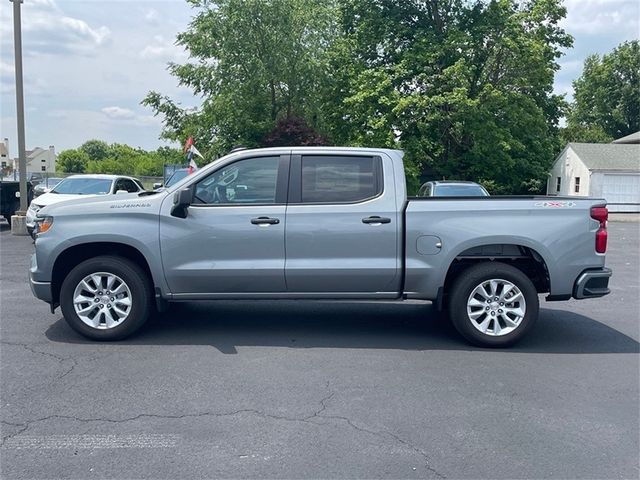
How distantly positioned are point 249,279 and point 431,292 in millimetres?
1873

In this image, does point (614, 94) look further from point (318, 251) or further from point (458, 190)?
point (318, 251)

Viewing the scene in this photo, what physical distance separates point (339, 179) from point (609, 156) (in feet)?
117

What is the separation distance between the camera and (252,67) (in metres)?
24.9

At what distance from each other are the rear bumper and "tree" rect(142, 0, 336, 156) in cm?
2018

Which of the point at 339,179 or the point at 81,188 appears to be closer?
the point at 339,179

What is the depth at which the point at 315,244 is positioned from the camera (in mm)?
6332

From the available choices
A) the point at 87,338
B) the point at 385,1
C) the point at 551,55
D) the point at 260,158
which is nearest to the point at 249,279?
the point at 260,158

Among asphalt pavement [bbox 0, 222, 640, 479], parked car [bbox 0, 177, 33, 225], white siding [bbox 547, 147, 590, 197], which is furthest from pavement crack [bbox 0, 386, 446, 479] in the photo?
white siding [bbox 547, 147, 590, 197]

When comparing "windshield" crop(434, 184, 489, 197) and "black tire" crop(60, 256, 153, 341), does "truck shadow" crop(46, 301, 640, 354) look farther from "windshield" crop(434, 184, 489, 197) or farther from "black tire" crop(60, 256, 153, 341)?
"windshield" crop(434, 184, 489, 197)

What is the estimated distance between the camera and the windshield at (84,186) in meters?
15.5

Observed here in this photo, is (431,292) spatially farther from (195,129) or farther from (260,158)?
(195,129)

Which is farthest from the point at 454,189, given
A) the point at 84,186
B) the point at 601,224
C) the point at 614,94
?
the point at 614,94

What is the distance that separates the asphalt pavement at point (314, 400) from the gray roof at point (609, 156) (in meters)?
31.4

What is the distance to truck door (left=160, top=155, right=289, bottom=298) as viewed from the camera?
631cm
